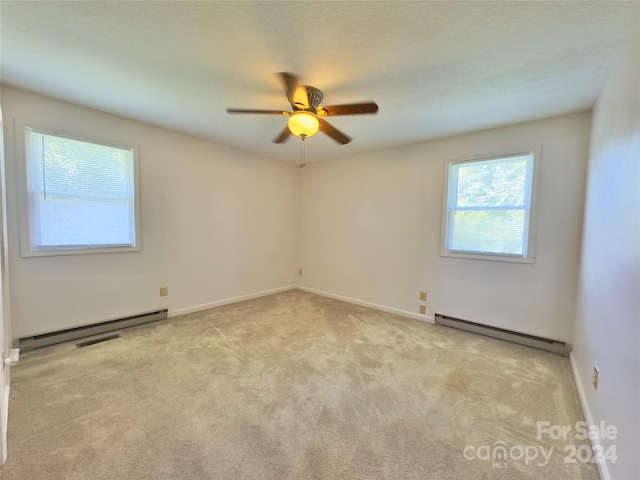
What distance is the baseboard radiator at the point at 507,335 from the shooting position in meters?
2.59

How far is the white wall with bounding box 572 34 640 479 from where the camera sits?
1129mm

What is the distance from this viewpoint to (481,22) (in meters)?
1.44

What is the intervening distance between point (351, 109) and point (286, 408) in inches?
84.6

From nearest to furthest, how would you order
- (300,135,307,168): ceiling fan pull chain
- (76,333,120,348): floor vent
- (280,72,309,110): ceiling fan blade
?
(280,72,309,110): ceiling fan blade, (76,333,120,348): floor vent, (300,135,307,168): ceiling fan pull chain

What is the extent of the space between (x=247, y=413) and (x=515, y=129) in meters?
3.62

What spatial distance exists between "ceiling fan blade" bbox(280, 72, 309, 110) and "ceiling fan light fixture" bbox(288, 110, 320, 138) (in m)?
0.10

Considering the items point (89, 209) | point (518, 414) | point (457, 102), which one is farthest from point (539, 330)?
point (89, 209)

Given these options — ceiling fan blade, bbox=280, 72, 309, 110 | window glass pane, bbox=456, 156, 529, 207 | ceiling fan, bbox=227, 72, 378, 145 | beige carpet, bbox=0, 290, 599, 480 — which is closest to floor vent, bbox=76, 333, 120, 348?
beige carpet, bbox=0, 290, 599, 480

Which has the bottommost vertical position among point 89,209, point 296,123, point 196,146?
point 89,209

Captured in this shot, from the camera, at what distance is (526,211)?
274 cm

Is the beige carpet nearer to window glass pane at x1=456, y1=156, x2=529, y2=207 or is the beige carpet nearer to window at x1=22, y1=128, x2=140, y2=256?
window at x1=22, y1=128, x2=140, y2=256

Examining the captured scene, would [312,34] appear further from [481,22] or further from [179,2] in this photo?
[481,22]

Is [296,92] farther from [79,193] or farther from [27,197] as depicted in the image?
[27,197]

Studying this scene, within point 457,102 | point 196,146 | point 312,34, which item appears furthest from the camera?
point 196,146
